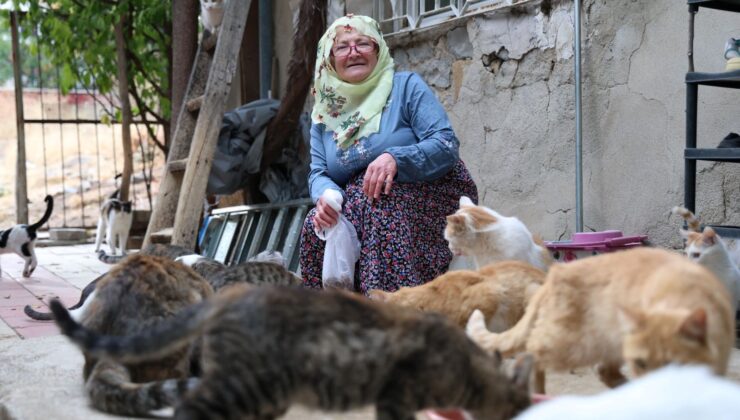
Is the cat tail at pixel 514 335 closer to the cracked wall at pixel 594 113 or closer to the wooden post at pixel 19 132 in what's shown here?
the cracked wall at pixel 594 113

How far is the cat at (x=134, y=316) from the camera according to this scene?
2.35m

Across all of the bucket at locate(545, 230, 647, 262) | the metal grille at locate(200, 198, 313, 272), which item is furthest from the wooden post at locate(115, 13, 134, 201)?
the bucket at locate(545, 230, 647, 262)

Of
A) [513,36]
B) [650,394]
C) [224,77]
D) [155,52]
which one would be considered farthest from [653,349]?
[155,52]

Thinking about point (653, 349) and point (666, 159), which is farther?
point (666, 159)

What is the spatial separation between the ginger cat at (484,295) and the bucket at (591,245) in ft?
3.79

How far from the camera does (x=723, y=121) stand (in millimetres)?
3820

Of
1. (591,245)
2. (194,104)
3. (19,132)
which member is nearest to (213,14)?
(194,104)

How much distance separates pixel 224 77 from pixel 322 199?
7.95 feet

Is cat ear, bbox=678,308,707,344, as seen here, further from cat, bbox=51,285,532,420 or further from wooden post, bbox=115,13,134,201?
wooden post, bbox=115,13,134,201

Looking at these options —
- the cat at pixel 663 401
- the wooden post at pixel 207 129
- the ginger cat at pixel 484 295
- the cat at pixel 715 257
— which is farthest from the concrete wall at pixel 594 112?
the cat at pixel 663 401

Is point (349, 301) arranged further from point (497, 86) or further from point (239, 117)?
point (239, 117)

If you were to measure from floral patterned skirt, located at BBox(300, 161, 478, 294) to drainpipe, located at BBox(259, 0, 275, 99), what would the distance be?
3674 mm

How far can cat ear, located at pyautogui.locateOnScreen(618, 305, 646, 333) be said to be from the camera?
168cm

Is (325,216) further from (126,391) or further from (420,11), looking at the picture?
(420,11)
